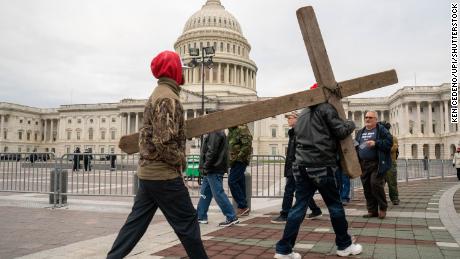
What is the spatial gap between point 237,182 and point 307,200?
11.7 ft

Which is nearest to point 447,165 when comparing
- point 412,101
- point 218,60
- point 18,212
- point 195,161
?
point 195,161

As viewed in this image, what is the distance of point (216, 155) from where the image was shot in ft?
23.6

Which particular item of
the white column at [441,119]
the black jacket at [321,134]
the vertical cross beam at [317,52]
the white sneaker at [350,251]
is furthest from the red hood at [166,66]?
the white column at [441,119]

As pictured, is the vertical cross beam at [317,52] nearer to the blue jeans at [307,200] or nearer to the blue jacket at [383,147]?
the blue jeans at [307,200]

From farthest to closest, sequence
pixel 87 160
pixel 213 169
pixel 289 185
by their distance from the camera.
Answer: pixel 87 160
pixel 289 185
pixel 213 169

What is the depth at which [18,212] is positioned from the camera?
28.0ft

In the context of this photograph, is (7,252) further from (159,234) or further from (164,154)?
(164,154)

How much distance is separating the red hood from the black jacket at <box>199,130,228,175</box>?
3.61m

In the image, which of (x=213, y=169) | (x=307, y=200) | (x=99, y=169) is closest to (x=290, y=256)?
(x=307, y=200)

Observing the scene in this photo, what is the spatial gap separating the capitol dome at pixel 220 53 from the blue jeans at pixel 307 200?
7816cm

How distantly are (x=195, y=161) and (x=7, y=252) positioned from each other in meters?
10.0

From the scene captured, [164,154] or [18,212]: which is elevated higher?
[164,154]

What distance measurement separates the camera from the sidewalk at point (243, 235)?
4.79 meters

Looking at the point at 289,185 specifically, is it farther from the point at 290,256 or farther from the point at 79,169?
the point at 79,169
